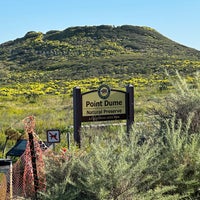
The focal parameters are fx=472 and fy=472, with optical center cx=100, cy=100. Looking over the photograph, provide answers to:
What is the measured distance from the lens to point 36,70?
85.9 meters

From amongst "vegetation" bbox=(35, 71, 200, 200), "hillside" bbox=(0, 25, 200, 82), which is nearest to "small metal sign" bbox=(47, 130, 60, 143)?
"vegetation" bbox=(35, 71, 200, 200)

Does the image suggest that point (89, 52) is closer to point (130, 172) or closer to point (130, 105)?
point (130, 105)

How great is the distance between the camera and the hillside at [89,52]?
247 feet

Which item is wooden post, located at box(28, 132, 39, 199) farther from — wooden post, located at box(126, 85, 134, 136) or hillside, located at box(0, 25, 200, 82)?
hillside, located at box(0, 25, 200, 82)

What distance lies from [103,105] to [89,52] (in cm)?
8768

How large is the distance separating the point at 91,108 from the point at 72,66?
Result: 70.9 metres

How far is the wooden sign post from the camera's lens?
1055 centimetres

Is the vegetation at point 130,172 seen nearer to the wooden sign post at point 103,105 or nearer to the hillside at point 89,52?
the wooden sign post at point 103,105

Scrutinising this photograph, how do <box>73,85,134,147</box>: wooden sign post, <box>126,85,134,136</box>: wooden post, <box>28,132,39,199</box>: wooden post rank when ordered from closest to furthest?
1. <box>28,132,39,199</box>: wooden post
2. <box>73,85,134,147</box>: wooden sign post
3. <box>126,85,134,136</box>: wooden post

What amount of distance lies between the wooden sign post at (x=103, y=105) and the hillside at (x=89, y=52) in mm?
56825

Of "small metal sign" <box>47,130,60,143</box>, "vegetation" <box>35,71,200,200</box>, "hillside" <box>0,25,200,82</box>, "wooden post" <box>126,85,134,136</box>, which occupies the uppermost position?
"hillside" <box>0,25,200,82</box>

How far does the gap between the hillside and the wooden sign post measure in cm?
5682

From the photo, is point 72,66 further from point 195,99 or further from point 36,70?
point 195,99

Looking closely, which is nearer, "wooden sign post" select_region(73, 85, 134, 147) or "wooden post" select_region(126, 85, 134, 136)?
"wooden sign post" select_region(73, 85, 134, 147)
